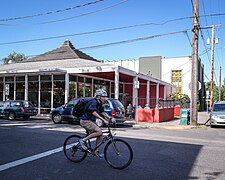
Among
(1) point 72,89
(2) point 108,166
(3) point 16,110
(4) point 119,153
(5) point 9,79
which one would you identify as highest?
(5) point 9,79

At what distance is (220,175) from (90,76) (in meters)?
20.5

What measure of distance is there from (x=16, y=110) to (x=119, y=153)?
46.9ft

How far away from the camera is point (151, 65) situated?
4556 centimetres

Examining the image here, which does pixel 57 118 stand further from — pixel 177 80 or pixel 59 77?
pixel 177 80

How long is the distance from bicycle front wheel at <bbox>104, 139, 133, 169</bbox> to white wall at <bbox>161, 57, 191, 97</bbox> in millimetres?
37715

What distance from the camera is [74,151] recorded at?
20.4ft

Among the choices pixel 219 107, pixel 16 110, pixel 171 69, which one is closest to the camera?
pixel 219 107

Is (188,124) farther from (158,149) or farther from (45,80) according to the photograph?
(45,80)

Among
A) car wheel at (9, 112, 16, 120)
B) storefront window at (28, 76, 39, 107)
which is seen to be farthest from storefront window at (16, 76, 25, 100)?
car wheel at (9, 112, 16, 120)

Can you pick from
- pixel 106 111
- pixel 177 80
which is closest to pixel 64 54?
pixel 106 111

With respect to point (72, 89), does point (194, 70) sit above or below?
above

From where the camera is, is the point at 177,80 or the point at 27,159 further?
the point at 177,80

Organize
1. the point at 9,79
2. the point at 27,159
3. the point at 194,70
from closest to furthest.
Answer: the point at 27,159 → the point at 194,70 → the point at 9,79

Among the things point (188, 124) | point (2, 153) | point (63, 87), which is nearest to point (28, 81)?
point (63, 87)
